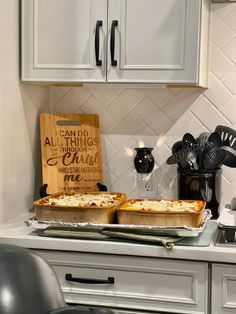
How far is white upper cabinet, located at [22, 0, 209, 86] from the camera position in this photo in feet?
7.16

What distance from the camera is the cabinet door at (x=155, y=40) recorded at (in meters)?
2.17

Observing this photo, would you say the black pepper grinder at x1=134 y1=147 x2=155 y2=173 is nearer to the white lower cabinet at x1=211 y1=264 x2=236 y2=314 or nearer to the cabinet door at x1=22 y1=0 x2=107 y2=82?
the cabinet door at x1=22 y1=0 x2=107 y2=82

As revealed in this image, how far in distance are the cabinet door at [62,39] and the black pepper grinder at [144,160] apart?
37 centimetres

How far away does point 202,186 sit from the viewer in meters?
2.28

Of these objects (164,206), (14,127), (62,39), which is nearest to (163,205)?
(164,206)

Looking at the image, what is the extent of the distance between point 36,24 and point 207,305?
1.26 meters

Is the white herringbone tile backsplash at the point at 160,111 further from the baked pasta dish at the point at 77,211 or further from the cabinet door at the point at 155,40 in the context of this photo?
the baked pasta dish at the point at 77,211

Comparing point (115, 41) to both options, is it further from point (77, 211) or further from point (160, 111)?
point (77, 211)

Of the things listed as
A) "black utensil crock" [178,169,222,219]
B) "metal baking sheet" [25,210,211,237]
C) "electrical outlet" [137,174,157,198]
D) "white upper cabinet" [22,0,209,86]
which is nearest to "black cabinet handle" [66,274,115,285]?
"metal baking sheet" [25,210,211,237]

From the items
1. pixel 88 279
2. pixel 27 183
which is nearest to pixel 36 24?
pixel 27 183

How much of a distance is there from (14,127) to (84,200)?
41cm

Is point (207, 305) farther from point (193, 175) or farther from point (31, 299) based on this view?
point (31, 299)

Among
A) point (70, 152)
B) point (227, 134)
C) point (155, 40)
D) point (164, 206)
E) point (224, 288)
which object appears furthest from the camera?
point (70, 152)

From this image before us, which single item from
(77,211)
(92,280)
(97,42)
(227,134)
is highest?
(97,42)
